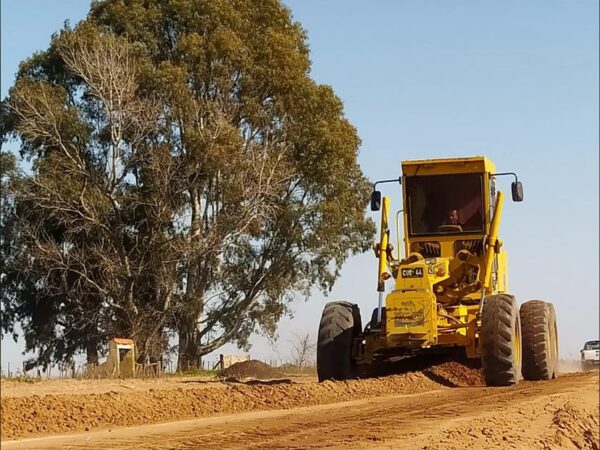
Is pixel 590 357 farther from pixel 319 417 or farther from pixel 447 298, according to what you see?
pixel 319 417

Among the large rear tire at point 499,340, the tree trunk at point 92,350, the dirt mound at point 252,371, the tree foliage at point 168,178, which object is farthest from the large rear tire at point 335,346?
the tree trunk at point 92,350

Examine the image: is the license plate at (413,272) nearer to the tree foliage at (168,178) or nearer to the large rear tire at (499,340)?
the large rear tire at (499,340)

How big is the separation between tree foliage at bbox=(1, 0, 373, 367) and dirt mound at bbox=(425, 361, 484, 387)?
1601 cm

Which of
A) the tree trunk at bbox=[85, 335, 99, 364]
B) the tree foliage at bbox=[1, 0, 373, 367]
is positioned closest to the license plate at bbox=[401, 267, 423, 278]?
the tree foliage at bbox=[1, 0, 373, 367]

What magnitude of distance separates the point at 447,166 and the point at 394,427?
7.99 metres

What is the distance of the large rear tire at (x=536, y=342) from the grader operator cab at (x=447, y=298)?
0.06 feet

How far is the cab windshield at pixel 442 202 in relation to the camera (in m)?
18.1

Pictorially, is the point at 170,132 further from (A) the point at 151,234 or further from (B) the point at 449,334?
(B) the point at 449,334

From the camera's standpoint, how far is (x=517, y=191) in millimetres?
17375

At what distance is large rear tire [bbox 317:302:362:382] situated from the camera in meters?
17.2

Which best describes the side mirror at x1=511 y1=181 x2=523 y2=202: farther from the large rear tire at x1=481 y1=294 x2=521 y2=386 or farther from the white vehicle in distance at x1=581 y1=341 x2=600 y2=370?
the white vehicle in distance at x1=581 y1=341 x2=600 y2=370

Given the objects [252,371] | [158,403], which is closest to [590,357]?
[252,371]

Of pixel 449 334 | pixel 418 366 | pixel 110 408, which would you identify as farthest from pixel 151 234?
pixel 110 408

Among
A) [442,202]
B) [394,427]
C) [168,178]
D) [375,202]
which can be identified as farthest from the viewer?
[168,178]
